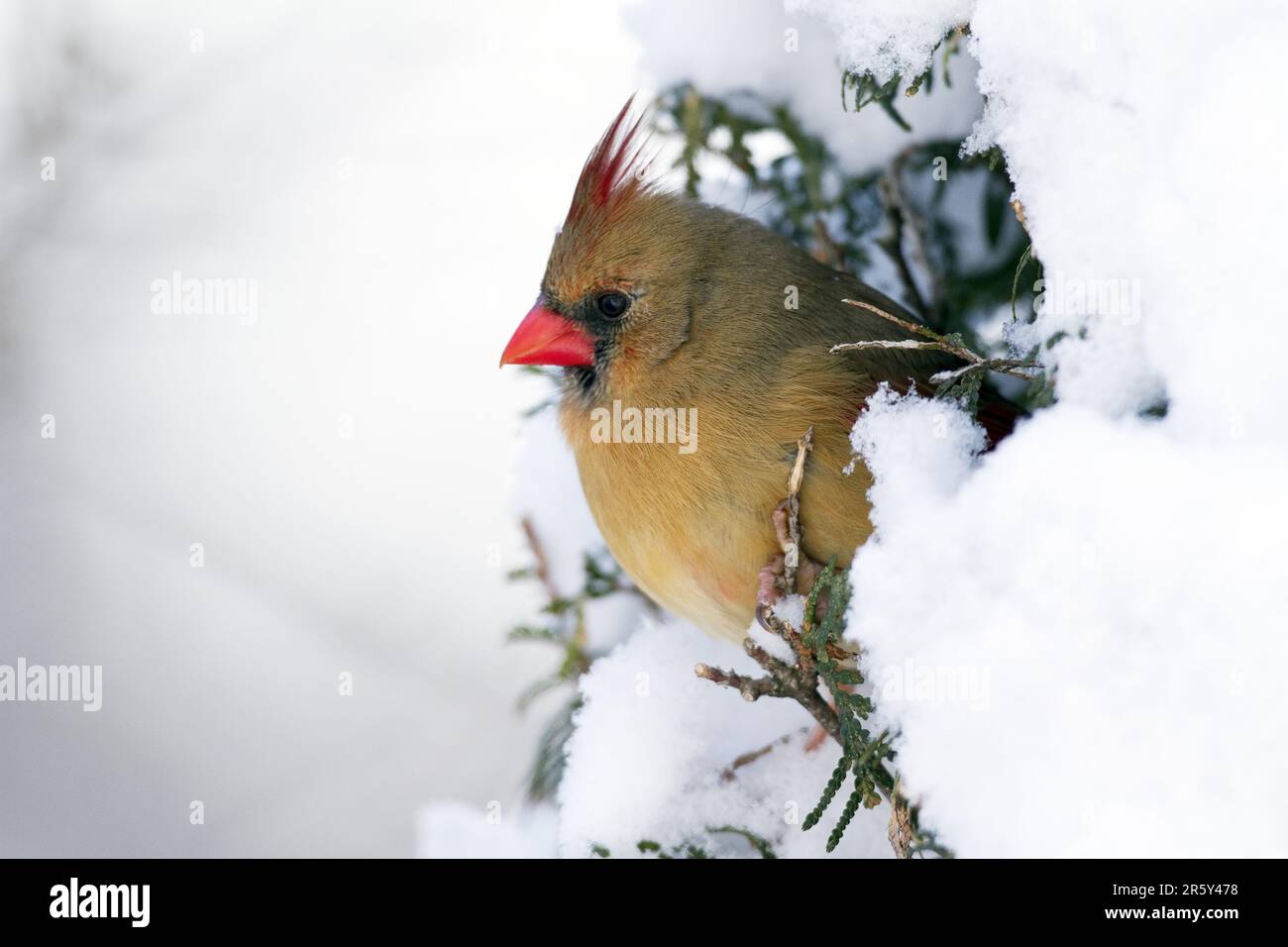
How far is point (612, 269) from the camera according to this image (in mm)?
2344

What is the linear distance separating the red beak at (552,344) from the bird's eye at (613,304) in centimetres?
6

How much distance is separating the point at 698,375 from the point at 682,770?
27.3 inches

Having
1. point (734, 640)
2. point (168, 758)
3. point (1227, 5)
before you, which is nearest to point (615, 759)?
point (734, 640)

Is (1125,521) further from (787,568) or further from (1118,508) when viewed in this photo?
(787,568)

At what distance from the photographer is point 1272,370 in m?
1.18

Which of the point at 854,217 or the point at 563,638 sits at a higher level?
the point at 854,217

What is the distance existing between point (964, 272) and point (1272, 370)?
4.64ft

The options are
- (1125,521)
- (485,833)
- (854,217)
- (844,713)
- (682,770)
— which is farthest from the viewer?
(485,833)

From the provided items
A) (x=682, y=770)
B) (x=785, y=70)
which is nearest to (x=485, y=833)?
(x=682, y=770)

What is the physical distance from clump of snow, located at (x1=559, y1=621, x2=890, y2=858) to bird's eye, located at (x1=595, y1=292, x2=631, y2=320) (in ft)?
2.12

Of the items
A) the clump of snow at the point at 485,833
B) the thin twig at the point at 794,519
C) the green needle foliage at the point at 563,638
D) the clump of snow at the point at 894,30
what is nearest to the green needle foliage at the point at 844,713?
the thin twig at the point at 794,519

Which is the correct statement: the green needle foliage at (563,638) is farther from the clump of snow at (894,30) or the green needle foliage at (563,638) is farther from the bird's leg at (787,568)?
the clump of snow at (894,30)

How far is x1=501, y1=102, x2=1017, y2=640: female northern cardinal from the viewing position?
200cm

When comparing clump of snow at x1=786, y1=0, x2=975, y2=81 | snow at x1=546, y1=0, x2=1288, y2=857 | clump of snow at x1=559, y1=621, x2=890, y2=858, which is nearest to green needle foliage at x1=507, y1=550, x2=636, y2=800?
clump of snow at x1=559, y1=621, x2=890, y2=858
